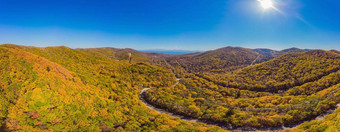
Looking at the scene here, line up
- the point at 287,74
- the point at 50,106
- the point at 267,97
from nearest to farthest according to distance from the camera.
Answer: the point at 50,106, the point at 267,97, the point at 287,74

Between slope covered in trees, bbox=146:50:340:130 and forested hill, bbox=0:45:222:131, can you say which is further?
slope covered in trees, bbox=146:50:340:130

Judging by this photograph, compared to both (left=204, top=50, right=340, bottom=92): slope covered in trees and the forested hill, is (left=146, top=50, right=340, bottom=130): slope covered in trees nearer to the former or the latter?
(left=204, top=50, right=340, bottom=92): slope covered in trees

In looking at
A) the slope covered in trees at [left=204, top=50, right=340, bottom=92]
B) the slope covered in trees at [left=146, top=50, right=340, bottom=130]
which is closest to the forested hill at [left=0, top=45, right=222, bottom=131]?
the slope covered in trees at [left=146, top=50, right=340, bottom=130]

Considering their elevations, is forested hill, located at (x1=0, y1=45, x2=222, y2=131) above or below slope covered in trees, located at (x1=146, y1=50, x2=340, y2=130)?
above

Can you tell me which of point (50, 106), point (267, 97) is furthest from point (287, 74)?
point (50, 106)

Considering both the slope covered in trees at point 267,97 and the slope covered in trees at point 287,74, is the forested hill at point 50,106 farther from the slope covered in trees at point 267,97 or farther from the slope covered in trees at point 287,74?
the slope covered in trees at point 287,74

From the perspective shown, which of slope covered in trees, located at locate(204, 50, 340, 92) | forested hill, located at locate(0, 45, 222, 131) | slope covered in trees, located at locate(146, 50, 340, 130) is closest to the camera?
forested hill, located at locate(0, 45, 222, 131)

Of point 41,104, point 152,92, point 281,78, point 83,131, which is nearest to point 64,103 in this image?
point 41,104

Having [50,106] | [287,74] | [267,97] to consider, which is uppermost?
[50,106]

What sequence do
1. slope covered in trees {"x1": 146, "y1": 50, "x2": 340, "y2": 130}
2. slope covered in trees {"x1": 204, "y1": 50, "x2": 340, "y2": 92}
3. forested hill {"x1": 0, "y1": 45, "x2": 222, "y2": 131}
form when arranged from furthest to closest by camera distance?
slope covered in trees {"x1": 204, "y1": 50, "x2": 340, "y2": 92}, slope covered in trees {"x1": 146, "y1": 50, "x2": 340, "y2": 130}, forested hill {"x1": 0, "y1": 45, "x2": 222, "y2": 131}

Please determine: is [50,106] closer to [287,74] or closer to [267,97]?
[267,97]

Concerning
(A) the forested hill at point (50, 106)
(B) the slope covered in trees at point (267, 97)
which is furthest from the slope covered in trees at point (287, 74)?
(A) the forested hill at point (50, 106)

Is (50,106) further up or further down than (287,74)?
further up
